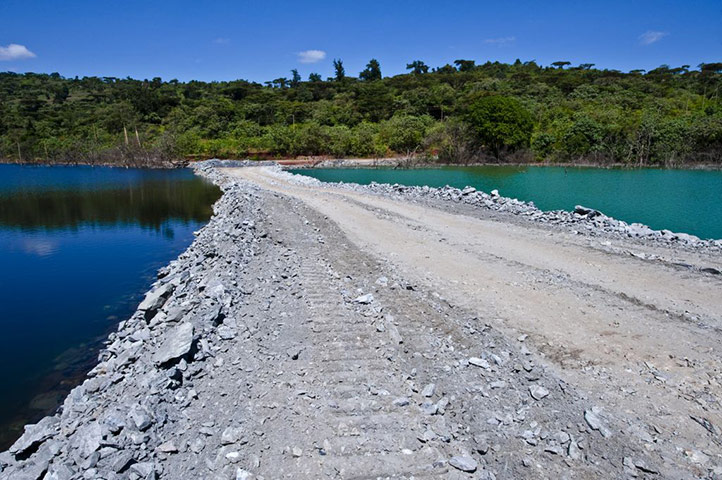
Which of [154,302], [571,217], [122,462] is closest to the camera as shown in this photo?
[122,462]

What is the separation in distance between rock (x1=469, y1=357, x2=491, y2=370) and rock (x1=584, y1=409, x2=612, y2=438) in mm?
1201

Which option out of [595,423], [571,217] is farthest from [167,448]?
[571,217]

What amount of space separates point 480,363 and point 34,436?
512 centimetres

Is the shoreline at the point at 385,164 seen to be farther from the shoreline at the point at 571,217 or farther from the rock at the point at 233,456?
the rock at the point at 233,456

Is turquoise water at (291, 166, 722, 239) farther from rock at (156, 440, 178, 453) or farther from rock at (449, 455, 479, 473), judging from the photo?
rock at (156, 440, 178, 453)

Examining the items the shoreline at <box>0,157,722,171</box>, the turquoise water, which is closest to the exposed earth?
the turquoise water

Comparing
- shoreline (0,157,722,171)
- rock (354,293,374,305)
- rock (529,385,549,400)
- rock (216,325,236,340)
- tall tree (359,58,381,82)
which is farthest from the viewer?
tall tree (359,58,381,82)

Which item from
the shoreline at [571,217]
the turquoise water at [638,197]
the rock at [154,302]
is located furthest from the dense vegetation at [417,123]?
the rock at [154,302]

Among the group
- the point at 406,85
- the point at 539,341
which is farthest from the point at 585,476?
the point at 406,85

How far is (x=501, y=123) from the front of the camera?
176ft

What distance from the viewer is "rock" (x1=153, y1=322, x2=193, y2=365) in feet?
17.6

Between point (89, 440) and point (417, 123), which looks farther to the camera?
point (417, 123)

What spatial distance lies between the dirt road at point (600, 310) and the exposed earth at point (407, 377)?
1.3 inches

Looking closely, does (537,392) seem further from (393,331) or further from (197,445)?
(197,445)
